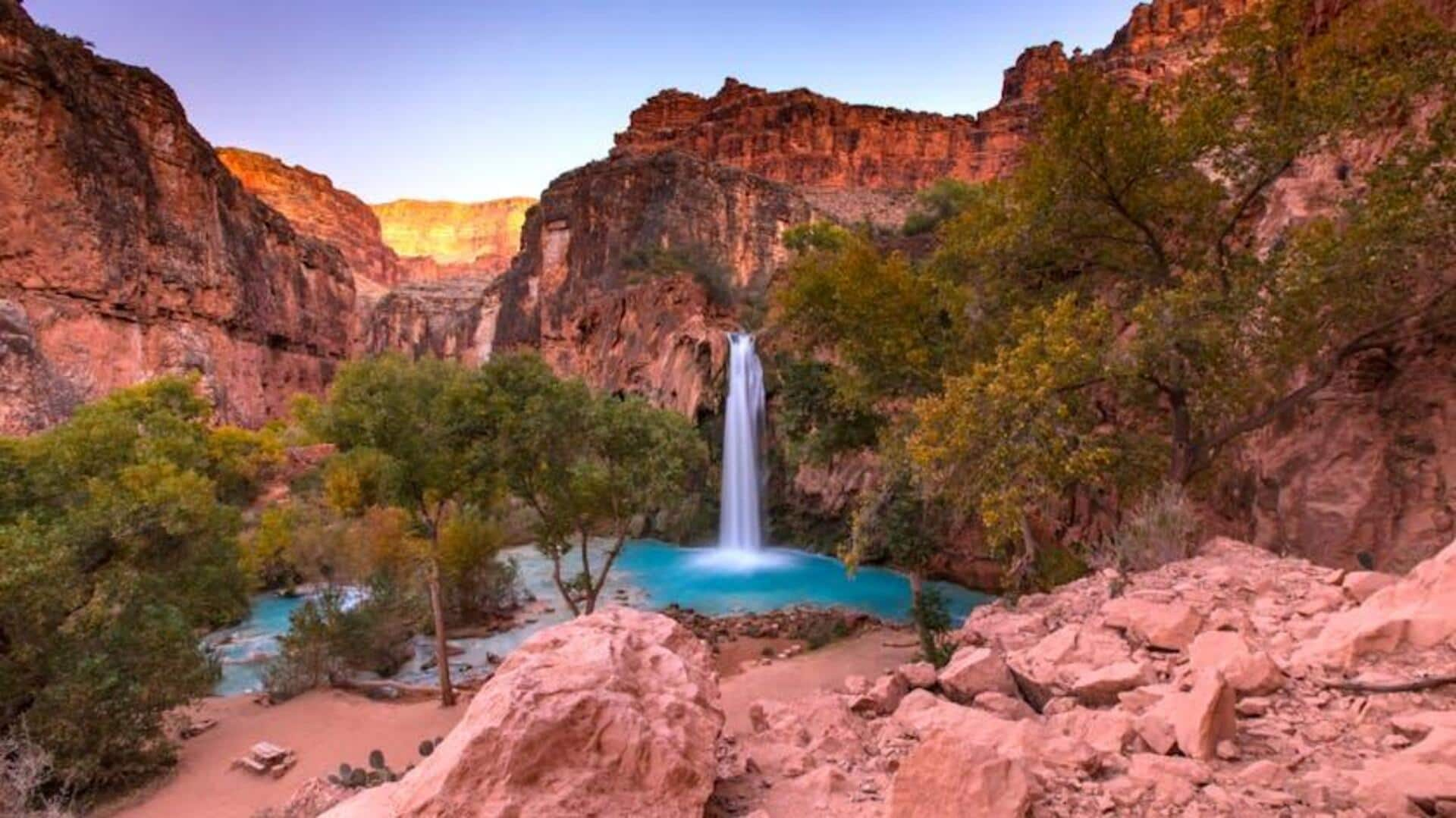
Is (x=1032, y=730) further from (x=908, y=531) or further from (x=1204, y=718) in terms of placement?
(x=908, y=531)

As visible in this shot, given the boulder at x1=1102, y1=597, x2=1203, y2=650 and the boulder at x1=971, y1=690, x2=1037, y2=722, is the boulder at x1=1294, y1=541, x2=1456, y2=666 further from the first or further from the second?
the boulder at x1=971, y1=690, x2=1037, y2=722

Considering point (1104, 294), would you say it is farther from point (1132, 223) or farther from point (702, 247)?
point (702, 247)

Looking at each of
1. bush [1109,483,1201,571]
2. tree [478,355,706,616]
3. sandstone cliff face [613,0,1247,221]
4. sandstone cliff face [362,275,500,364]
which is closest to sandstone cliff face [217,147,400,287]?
sandstone cliff face [362,275,500,364]

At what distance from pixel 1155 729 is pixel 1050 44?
251 feet

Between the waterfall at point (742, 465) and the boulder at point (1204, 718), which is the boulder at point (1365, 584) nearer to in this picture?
the boulder at point (1204, 718)

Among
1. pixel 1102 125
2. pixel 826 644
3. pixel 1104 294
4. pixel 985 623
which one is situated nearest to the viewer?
pixel 985 623

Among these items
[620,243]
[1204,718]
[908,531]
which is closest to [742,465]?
[908,531]

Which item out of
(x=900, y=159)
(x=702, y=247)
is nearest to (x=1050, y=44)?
(x=900, y=159)

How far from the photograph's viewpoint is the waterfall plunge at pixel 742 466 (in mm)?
28266

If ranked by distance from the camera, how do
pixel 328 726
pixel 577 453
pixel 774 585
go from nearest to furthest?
pixel 328 726
pixel 577 453
pixel 774 585

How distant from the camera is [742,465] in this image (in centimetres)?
2895

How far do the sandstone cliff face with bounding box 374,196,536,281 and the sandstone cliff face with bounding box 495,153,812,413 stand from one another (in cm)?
9239

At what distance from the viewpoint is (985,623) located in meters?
7.05

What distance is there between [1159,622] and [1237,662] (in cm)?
86
